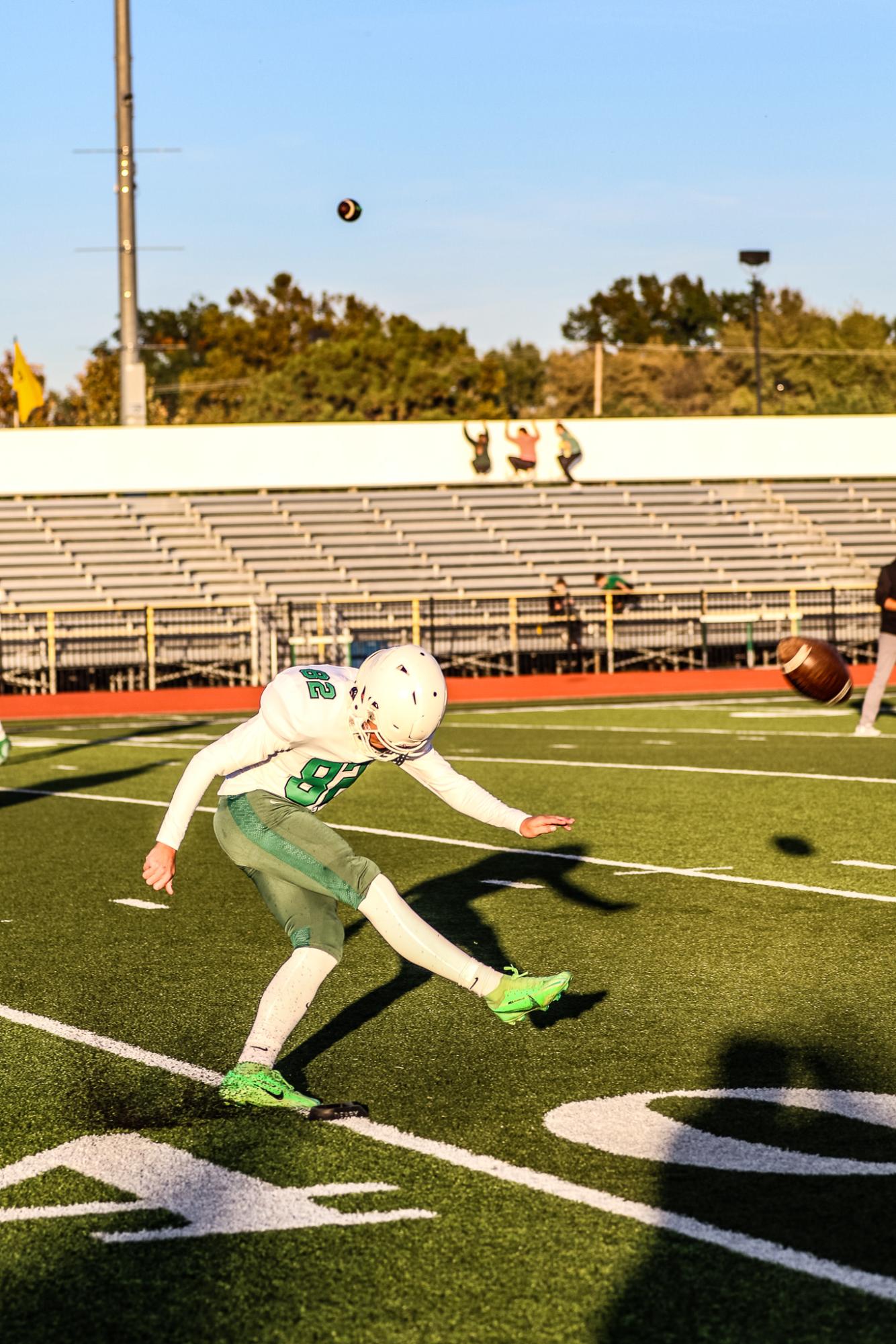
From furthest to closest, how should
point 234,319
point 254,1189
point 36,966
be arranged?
point 234,319 → point 36,966 → point 254,1189

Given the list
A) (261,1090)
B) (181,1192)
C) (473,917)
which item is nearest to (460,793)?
(261,1090)

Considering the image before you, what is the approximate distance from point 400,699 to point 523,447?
3544 centimetres

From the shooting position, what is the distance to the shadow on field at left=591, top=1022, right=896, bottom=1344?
3.58m

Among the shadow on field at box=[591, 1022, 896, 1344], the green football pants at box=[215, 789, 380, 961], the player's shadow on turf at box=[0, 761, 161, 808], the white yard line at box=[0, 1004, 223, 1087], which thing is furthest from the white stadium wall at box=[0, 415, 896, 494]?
the shadow on field at box=[591, 1022, 896, 1344]

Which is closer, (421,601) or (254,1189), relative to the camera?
(254,1189)

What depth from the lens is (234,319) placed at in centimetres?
9819

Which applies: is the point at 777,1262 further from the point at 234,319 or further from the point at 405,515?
the point at 234,319

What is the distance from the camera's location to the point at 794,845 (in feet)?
35.3

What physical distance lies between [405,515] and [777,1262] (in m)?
35.4

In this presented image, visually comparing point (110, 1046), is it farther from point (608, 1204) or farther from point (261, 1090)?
point (608, 1204)

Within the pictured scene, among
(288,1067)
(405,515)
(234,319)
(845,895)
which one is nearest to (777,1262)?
(288,1067)

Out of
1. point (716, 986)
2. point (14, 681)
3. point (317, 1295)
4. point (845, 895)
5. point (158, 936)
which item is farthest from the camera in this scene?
point (14, 681)

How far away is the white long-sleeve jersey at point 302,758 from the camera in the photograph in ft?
17.9

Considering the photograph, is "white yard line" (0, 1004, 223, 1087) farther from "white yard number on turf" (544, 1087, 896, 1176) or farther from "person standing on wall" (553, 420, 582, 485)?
"person standing on wall" (553, 420, 582, 485)
